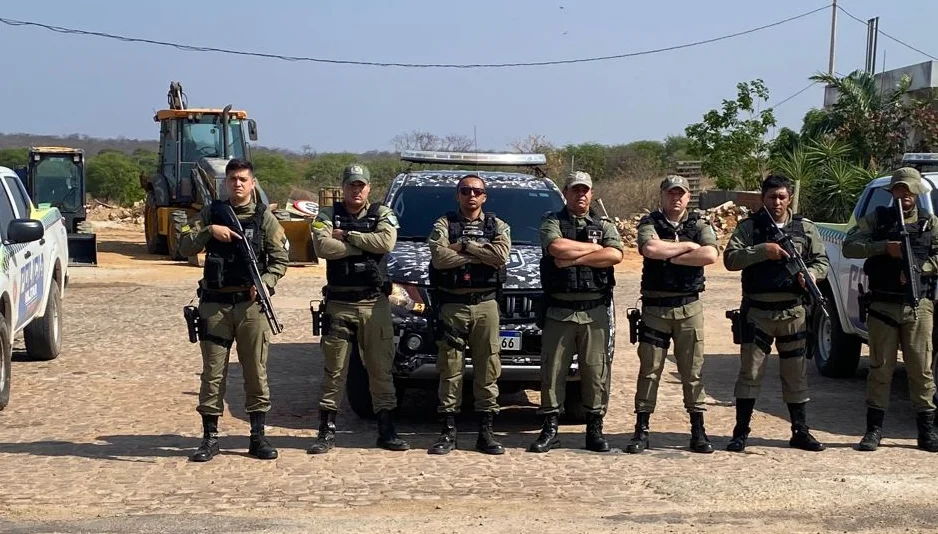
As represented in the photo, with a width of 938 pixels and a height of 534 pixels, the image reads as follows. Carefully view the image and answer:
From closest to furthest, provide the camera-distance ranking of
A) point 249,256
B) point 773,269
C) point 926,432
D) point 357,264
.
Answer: point 249,256 → point 357,264 → point 773,269 → point 926,432

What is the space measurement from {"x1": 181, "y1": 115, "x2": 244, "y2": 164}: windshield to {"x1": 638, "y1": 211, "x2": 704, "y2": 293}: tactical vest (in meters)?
17.8

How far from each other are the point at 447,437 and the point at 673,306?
1.72 m

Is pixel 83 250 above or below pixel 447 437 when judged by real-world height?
above

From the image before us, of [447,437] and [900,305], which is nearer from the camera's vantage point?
[447,437]

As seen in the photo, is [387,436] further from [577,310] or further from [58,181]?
[58,181]

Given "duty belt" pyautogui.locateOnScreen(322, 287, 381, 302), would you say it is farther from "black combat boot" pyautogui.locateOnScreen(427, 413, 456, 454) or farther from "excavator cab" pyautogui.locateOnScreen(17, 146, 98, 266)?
"excavator cab" pyautogui.locateOnScreen(17, 146, 98, 266)

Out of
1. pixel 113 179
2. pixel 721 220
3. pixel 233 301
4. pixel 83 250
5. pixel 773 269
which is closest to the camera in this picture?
pixel 233 301

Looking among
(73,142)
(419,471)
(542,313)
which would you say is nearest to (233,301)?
(419,471)

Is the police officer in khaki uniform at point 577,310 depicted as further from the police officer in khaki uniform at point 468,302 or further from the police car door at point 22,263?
the police car door at point 22,263

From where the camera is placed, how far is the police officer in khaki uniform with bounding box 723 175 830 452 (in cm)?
755

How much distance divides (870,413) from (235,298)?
432 cm

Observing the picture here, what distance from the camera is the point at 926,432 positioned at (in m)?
7.70

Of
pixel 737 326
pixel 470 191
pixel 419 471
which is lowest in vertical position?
pixel 419 471

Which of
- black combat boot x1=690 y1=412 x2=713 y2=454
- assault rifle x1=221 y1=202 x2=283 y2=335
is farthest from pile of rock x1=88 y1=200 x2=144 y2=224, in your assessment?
black combat boot x1=690 y1=412 x2=713 y2=454
